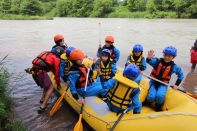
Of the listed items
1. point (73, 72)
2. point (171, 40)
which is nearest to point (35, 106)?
point (73, 72)

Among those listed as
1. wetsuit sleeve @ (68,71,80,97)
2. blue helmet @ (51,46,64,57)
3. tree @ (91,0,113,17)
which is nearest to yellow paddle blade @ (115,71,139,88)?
wetsuit sleeve @ (68,71,80,97)

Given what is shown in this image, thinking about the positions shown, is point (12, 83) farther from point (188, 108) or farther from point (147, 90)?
point (188, 108)

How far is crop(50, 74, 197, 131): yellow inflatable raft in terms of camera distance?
11.4 ft

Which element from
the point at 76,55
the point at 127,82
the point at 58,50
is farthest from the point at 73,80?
the point at 58,50

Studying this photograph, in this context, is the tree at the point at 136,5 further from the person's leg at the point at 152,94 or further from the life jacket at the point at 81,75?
the life jacket at the point at 81,75

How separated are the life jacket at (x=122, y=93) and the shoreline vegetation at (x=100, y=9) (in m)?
30.0

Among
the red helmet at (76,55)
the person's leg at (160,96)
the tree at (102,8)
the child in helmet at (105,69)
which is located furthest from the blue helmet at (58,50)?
the tree at (102,8)

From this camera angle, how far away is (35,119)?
493 centimetres

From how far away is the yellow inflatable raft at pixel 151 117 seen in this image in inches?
137

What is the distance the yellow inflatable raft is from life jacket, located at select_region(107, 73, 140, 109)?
0.15 meters

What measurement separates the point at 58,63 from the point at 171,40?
10101 mm

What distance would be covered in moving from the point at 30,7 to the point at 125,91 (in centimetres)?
4095

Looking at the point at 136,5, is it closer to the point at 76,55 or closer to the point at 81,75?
the point at 81,75

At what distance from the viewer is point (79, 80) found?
15.1 ft
